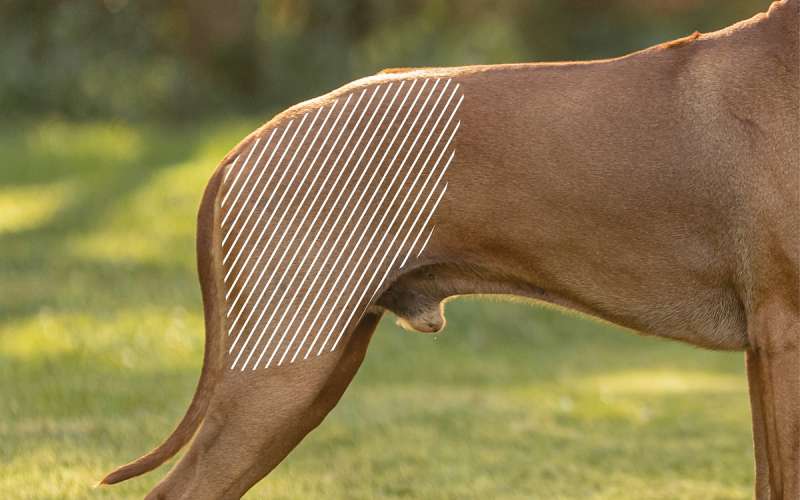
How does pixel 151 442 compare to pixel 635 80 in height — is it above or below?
below

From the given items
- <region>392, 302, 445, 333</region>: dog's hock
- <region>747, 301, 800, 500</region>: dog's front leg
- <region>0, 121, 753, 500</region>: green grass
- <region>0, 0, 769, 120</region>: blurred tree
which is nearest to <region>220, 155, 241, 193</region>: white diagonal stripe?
<region>392, 302, 445, 333</region>: dog's hock

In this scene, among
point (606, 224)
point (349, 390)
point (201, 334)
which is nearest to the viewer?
point (606, 224)

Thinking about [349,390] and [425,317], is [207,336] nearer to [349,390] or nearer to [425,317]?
[425,317]

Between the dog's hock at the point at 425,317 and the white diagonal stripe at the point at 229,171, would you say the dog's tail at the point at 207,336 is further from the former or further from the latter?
the dog's hock at the point at 425,317

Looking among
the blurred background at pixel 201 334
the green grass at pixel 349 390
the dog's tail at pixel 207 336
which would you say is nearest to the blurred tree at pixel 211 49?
the blurred background at pixel 201 334

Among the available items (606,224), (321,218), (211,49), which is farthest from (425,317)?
(211,49)

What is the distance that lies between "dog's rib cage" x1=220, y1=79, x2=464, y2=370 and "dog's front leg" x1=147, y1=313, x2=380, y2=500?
0.19 ft

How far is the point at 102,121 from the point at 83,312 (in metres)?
6.57

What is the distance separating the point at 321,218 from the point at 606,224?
92 centimetres

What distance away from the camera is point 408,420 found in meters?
7.46

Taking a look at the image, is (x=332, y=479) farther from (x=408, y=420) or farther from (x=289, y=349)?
(x=289, y=349)

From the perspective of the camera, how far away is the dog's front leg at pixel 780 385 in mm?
4277

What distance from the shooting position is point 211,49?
59.1ft

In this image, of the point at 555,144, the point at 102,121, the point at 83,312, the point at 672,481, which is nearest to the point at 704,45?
the point at 555,144
